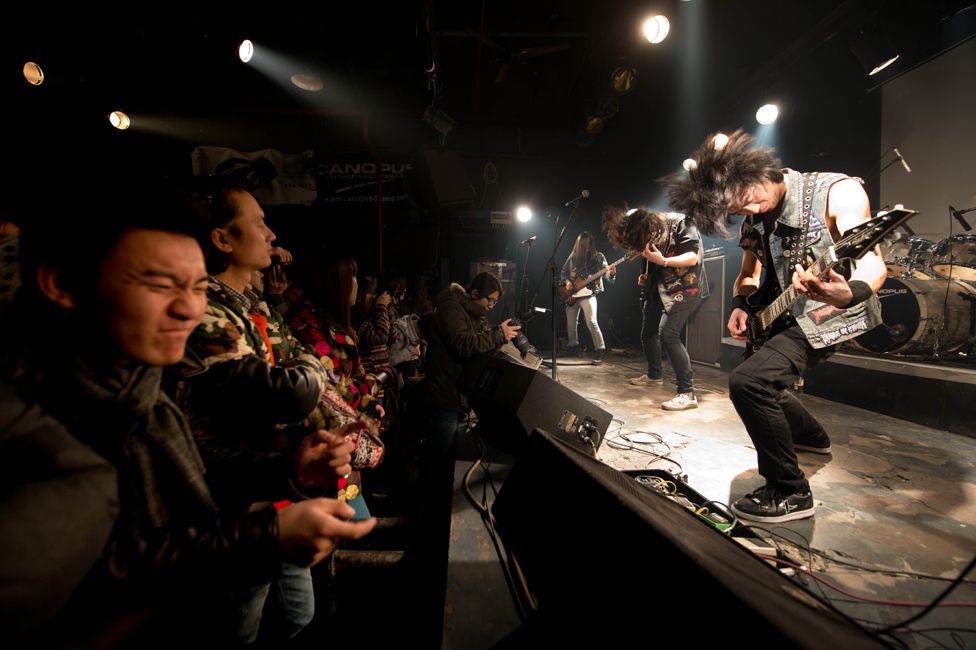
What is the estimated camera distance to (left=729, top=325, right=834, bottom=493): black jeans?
1.93 meters

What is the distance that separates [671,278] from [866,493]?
95.5 inches

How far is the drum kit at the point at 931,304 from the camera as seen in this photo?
343cm

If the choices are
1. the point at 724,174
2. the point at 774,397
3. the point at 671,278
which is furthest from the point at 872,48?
the point at 774,397

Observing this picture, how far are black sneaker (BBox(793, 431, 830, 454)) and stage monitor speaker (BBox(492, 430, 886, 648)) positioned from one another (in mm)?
2326

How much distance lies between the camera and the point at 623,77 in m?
4.93

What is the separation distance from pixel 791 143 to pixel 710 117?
132 cm

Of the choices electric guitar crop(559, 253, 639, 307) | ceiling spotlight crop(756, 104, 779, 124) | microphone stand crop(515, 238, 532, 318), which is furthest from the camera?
electric guitar crop(559, 253, 639, 307)

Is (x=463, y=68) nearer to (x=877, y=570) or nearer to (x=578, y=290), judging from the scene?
(x=578, y=290)

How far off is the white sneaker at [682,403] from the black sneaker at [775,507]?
6.08 ft

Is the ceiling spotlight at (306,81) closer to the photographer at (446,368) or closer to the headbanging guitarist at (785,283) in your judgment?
the photographer at (446,368)

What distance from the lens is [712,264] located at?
6879 mm

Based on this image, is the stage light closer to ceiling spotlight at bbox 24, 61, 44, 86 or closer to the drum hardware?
the drum hardware

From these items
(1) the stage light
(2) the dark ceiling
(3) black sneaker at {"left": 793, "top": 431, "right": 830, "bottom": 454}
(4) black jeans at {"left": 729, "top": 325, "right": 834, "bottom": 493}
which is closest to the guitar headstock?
(4) black jeans at {"left": 729, "top": 325, "right": 834, "bottom": 493}

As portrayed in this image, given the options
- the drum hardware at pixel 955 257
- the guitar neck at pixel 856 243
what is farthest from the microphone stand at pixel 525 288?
the drum hardware at pixel 955 257
